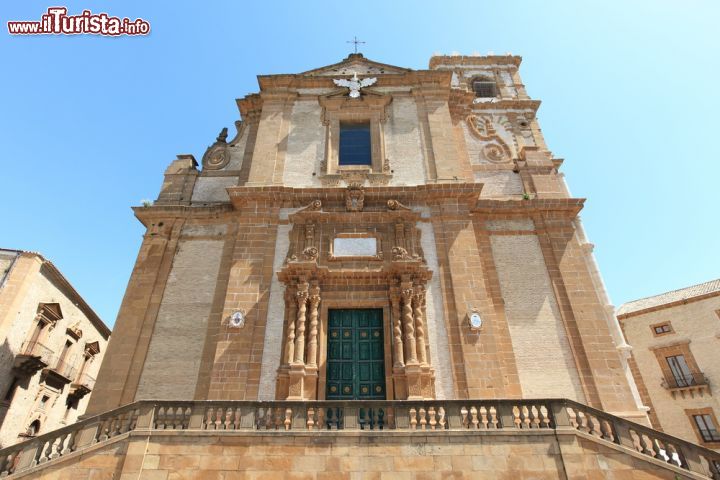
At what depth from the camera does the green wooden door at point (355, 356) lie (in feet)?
33.9

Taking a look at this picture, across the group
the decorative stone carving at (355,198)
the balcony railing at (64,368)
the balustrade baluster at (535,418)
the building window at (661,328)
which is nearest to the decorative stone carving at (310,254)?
the decorative stone carving at (355,198)

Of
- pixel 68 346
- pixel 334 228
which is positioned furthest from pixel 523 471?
pixel 68 346

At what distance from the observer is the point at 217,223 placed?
44.0 feet

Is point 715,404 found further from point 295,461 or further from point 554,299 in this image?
point 295,461

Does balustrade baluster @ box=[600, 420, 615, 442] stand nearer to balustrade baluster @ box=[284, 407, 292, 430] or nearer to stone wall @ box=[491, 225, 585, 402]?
stone wall @ box=[491, 225, 585, 402]

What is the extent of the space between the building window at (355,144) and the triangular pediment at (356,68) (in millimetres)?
2523

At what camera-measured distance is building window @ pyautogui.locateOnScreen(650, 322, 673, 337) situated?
23761 millimetres

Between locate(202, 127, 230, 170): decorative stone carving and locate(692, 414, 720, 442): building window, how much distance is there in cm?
2557

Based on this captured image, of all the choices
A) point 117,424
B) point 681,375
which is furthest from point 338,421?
point 681,375

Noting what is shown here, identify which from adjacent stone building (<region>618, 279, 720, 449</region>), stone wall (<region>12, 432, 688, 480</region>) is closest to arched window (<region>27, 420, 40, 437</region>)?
stone wall (<region>12, 432, 688, 480</region>)

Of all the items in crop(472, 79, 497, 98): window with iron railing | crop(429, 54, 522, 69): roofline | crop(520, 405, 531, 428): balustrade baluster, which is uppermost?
crop(429, 54, 522, 69): roofline

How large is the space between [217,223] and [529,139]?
12.8 meters

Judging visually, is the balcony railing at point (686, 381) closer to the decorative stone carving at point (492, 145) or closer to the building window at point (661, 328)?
the building window at point (661, 328)
